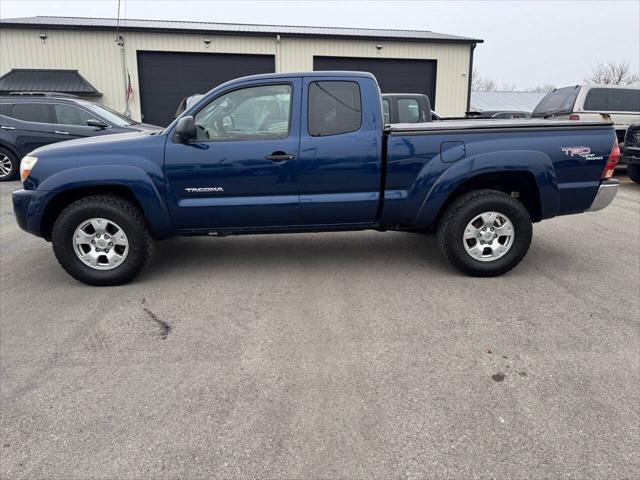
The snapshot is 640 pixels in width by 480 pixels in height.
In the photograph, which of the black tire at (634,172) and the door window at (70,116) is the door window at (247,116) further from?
the black tire at (634,172)

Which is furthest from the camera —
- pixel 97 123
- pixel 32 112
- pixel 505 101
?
pixel 505 101

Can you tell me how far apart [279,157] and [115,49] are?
16.1 meters

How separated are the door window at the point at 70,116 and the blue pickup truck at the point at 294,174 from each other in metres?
6.64

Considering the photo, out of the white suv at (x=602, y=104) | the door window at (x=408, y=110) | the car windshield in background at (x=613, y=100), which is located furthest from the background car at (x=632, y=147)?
the door window at (x=408, y=110)

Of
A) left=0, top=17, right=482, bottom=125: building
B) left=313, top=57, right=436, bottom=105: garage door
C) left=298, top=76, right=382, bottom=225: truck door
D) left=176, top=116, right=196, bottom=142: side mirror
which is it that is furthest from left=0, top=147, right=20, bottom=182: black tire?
left=313, top=57, right=436, bottom=105: garage door

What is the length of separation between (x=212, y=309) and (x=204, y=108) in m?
1.83

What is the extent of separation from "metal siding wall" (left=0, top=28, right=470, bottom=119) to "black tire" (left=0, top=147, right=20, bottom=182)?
26.1 ft

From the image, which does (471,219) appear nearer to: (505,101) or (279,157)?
(279,157)

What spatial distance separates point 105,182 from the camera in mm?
4449

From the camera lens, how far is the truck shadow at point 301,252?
5.21 metres

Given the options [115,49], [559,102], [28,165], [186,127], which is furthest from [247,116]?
[115,49]

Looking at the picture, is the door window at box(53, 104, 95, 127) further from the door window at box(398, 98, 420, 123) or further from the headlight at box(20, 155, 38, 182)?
the headlight at box(20, 155, 38, 182)

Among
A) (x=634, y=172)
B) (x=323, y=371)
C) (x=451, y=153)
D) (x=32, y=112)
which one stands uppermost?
(x=32, y=112)

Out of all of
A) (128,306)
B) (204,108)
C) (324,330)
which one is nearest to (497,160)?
(324,330)
